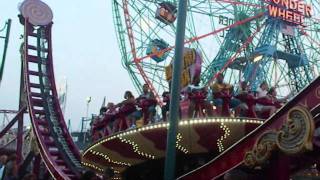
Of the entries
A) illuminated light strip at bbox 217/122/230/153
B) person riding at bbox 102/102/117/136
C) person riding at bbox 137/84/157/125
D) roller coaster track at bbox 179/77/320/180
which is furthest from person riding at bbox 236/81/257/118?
person riding at bbox 102/102/117/136

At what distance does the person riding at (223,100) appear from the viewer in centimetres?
949

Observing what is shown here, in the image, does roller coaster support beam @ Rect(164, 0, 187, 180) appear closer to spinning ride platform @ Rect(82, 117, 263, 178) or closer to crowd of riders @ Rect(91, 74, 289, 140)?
spinning ride platform @ Rect(82, 117, 263, 178)

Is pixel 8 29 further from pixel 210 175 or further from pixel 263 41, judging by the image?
pixel 210 175

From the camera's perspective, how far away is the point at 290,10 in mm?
32812

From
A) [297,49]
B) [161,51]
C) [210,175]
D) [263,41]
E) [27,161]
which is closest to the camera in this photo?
[210,175]

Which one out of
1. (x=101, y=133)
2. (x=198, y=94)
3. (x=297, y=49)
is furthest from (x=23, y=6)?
(x=297, y=49)

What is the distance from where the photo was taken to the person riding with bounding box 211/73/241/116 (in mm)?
9492

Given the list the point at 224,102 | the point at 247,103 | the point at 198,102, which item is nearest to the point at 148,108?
the point at 198,102

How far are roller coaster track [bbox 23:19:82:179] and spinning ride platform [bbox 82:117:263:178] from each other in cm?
101

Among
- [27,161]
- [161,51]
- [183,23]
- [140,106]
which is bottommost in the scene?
[27,161]

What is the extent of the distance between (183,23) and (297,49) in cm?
2925

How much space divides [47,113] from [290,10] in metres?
20.8

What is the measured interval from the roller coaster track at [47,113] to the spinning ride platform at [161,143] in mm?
1012

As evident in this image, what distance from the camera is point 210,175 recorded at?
27.0 feet
